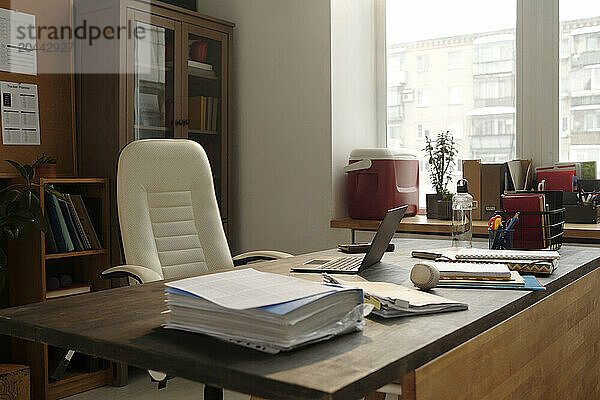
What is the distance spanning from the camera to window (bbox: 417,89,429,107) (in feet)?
11.6

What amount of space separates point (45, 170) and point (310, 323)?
2.26 m

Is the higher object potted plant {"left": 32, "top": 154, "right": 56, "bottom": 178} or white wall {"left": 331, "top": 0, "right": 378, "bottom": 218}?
white wall {"left": 331, "top": 0, "right": 378, "bottom": 218}

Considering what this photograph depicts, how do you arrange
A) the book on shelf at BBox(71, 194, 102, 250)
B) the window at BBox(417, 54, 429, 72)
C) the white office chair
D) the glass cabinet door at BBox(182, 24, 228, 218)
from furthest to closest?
the window at BBox(417, 54, 429, 72), the glass cabinet door at BBox(182, 24, 228, 218), the book on shelf at BBox(71, 194, 102, 250), the white office chair

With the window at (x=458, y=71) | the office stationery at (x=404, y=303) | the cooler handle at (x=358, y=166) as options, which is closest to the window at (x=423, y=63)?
the window at (x=458, y=71)

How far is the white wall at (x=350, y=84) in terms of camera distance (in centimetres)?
342

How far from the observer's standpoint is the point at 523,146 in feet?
10.7

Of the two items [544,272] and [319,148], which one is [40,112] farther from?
[544,272]

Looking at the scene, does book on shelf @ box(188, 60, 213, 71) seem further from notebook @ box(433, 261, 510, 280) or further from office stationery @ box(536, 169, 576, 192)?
notebook @ box(433, 261, 510, 280)

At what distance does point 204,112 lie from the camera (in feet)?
11.5

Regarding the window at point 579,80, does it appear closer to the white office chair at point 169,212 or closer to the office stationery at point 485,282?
the white office chair at point 169,212

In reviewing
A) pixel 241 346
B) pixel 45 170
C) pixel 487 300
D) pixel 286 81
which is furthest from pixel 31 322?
pixel 286 81

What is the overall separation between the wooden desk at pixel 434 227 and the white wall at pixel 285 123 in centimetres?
9

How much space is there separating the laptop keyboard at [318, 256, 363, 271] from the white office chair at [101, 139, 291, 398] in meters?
0.44

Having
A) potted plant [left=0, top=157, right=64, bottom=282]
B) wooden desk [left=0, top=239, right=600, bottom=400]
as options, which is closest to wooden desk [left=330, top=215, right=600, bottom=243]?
wooden desk [left=0, top=239, right=600, bottom=400]
